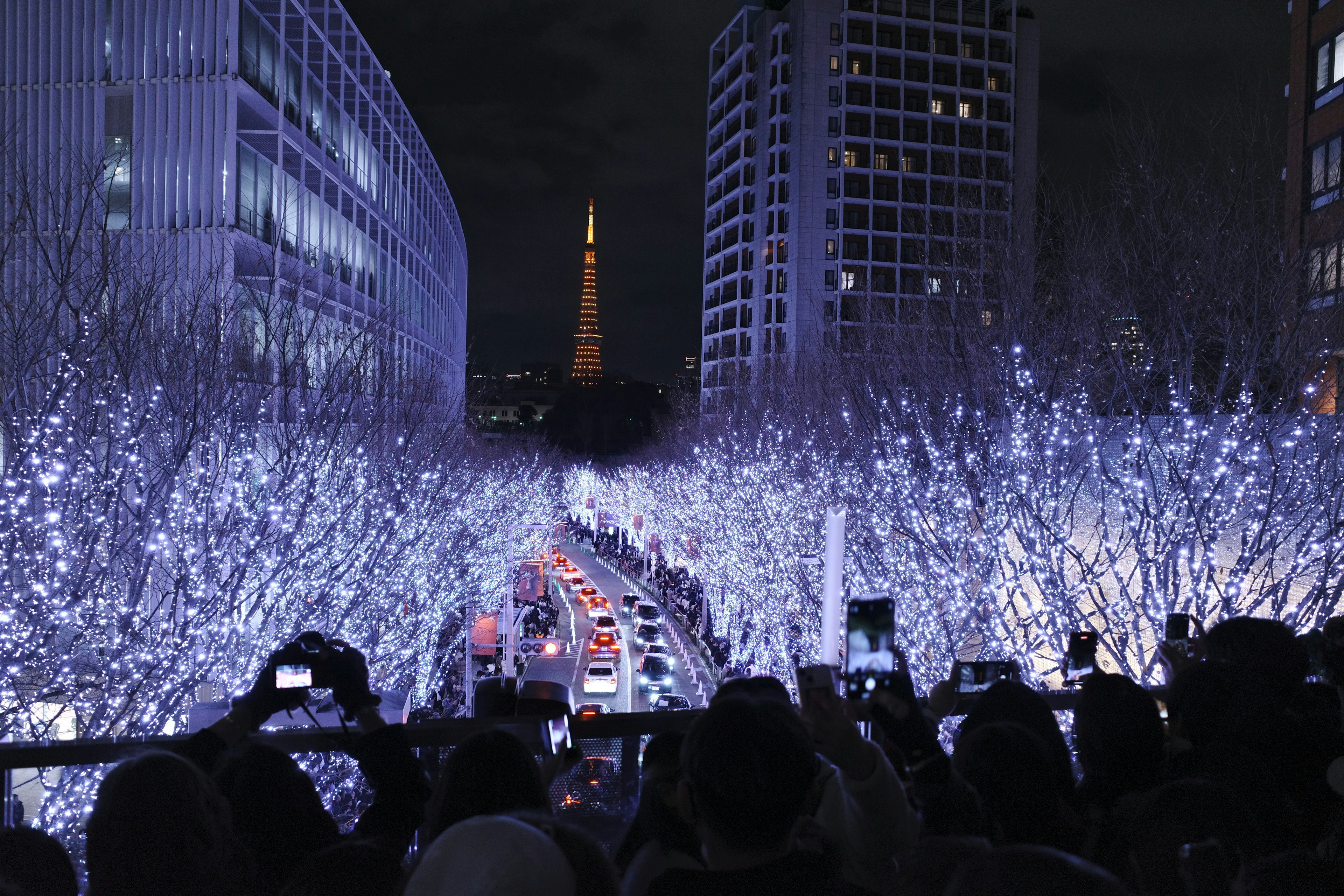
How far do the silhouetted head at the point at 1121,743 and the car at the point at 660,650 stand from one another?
19.5 metres

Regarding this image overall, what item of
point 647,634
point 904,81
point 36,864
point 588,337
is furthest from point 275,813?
point 588,337

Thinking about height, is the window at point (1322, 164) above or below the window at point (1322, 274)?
above

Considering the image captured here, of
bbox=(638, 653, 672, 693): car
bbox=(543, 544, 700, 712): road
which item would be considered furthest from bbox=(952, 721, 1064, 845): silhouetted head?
bbox=(638, 653, 672, 693): car

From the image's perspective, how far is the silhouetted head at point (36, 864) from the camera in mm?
1878

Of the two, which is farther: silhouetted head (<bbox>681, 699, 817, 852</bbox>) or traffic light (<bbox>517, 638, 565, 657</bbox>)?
traffic light (<bbox>517, 638, 565, 657</bbox>)

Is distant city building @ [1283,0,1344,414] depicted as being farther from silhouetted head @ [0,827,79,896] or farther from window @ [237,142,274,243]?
window @ [237,142,274,243]

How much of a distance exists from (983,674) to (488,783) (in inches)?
83.1

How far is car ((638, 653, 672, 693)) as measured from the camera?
20438 mm

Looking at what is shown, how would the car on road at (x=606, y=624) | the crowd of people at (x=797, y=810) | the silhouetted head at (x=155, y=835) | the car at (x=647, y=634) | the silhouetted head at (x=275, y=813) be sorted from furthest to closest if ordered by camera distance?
the car at (x=647, y=634)
the car on road at (x=606, y=624)
the silhouetted head at (x=275, y=813)
the silhouetted head at (x=155, y=835)
the crowd of people at (x=797, y=810)

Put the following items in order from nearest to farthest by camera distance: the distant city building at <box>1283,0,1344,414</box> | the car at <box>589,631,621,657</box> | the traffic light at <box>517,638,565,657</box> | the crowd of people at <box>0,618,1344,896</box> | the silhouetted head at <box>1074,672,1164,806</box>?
the crowd of people at <box>0,618,1344,896</box> → the silhouetted head at <box>1074,672,1164,806</box> → the distant city building at <box>1283,0,1344,414</box> → the traffic light at <box>517,638,565,657</box> → the car at <box>589,631,621,657</box>

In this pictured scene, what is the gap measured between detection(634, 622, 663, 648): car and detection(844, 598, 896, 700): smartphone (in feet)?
75.0

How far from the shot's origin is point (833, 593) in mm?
7152

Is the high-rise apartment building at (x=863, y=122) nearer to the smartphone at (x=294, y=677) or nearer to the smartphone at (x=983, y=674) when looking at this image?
the smartphone at (x=983, y=674)

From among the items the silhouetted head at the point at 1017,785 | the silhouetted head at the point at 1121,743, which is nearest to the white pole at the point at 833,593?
the silhouetted head at the point at 1121,743
